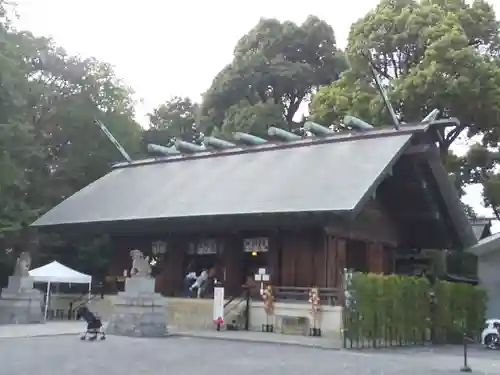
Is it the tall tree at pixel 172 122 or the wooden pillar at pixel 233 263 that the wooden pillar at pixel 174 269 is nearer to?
the wooden pillar at pixel 233 263

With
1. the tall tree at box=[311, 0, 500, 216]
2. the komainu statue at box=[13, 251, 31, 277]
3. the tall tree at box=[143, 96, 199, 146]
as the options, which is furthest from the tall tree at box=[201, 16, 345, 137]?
the komainu statue at box=[13, 251, 31, 277]

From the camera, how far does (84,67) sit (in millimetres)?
28328

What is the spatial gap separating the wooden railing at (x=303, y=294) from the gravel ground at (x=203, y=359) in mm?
2707

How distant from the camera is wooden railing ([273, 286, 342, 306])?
1679cm

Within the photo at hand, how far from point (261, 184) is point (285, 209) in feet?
8.61

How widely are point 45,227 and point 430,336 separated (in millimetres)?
13116

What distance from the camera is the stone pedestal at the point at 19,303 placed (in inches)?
730

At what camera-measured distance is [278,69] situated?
32.8 meters

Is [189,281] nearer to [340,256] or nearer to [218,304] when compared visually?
[218,304]

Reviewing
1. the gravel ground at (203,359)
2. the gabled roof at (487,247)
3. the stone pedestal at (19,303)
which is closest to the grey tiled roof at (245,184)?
the stone pedestal at (19,303)

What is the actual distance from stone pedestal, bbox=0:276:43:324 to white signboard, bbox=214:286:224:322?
5.42m

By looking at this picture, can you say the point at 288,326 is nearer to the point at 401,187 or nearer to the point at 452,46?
the point at 401,187

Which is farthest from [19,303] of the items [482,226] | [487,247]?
[482,226]

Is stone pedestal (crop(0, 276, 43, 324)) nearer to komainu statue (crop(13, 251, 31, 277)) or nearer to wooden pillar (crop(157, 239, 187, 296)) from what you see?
komainu statue (crop(13, 251, 31, 277))
